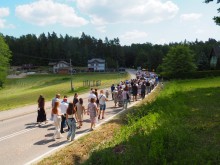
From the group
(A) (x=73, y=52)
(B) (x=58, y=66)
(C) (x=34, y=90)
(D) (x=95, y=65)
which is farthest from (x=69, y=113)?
(A) (x=73, y=52)

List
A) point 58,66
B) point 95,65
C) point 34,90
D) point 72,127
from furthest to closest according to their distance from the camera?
point 95,65, point 58,66, point 34,90, point 72,127

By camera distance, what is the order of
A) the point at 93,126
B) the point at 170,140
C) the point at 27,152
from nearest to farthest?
1. the point at 170,140
2. the point at 27,152
3. the point at 93,126

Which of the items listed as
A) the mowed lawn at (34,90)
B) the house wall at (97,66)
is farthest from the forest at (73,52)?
the mowed lawn at (34,90)

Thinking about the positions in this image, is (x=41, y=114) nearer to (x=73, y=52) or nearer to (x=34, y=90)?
(x=34, y=90)

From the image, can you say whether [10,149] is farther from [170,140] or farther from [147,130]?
[170,140]

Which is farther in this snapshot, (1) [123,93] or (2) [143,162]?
(1) [123,93]

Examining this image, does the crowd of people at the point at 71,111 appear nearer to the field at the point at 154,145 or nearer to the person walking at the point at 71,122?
the person walking at the point at 71,122

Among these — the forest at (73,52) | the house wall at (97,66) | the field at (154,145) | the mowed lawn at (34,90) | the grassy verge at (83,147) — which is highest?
the forest at (73,52)

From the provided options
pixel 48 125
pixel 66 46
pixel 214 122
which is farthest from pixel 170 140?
pixel 66 46

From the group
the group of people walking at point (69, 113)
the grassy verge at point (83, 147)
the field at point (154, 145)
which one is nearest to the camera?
the field at point (154, 145)

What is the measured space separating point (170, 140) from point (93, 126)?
22.1 ft

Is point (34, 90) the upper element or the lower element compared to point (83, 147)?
lower

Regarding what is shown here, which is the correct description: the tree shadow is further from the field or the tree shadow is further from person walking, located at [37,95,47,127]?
person walking, located at [37,95,47,127]

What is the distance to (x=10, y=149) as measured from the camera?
42.2 feet
